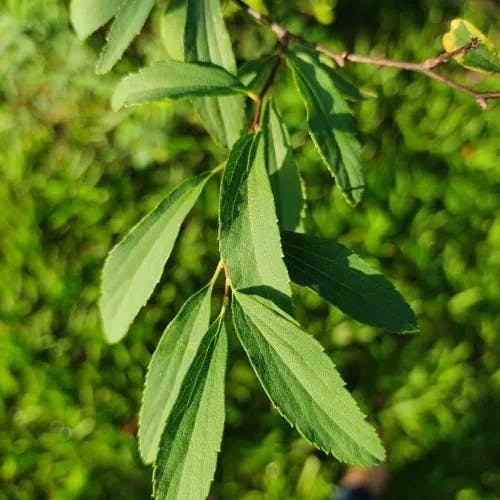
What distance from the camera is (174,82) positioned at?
935 mm

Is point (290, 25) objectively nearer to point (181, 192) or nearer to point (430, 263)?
point (430, 263)

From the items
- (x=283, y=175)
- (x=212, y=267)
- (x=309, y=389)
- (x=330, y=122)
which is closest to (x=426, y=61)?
(x=330, y=122)

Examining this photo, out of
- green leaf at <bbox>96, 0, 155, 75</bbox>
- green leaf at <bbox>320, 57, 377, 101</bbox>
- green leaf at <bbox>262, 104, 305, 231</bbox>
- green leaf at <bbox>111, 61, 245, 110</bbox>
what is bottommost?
green leaf at <bbox>262, 104, 305, 231</bbox>

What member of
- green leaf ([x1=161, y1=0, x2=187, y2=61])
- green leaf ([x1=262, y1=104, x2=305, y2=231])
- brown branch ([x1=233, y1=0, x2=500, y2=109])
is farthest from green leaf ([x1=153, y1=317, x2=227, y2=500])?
green leaf ([x1=161, y1=0, x2=187, y2=61])

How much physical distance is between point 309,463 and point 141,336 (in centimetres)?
64

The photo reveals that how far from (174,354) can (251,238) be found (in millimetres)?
207

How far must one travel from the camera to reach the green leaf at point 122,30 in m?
0.93

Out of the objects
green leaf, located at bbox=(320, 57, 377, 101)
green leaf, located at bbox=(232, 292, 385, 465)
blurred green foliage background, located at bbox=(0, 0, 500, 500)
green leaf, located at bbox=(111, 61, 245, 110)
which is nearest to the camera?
green leaf, located at bbox=(232, 292, 385, 465)

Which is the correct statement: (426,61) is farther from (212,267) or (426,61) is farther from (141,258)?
(212,267)

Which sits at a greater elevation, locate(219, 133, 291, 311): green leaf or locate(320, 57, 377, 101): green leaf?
locate(320, 57, 377, 101): green leaf

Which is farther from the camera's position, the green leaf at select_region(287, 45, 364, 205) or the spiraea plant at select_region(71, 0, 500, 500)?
the green leaf at select_region(287, 45, 364, 205)

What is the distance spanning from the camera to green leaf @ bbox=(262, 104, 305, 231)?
3.51ft

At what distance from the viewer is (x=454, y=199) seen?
92.4 inches

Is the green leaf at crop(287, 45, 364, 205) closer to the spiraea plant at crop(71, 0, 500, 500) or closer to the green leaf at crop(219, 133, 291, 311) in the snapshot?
the spiraea plant at crop(71, 0, 500, 500)
